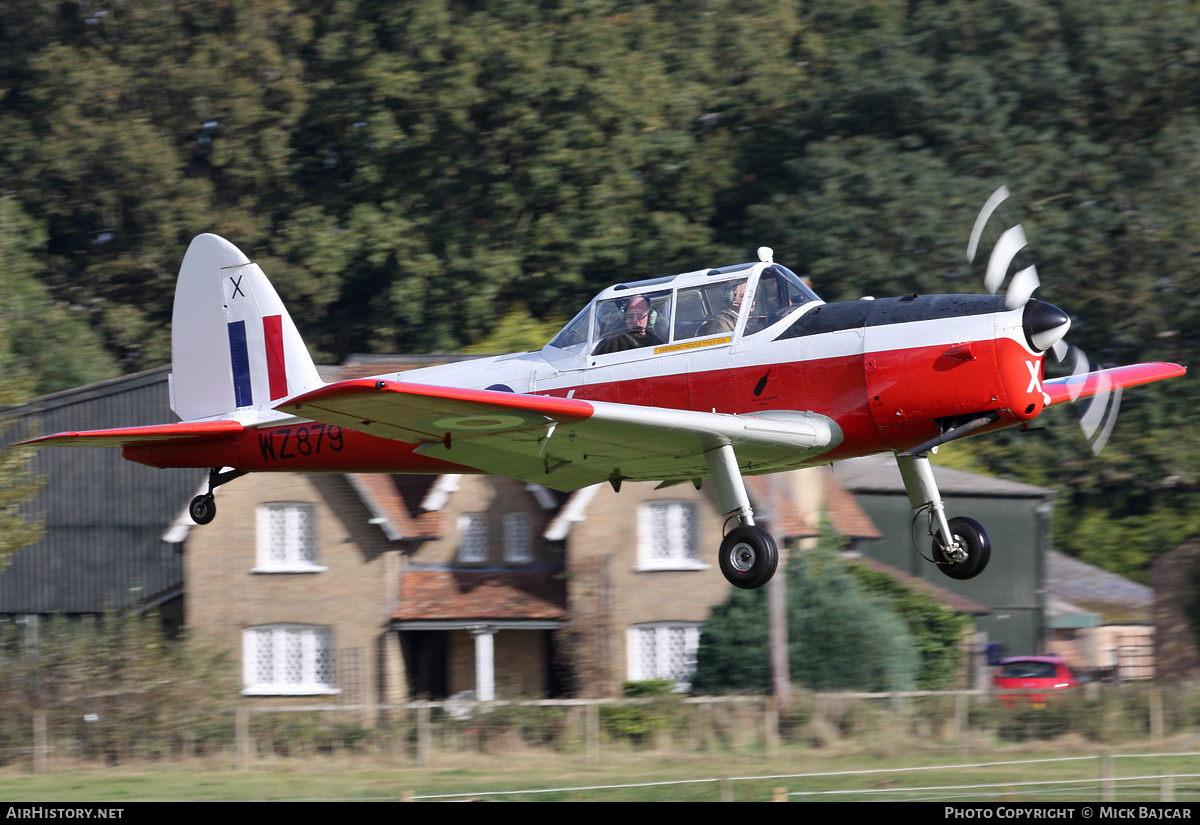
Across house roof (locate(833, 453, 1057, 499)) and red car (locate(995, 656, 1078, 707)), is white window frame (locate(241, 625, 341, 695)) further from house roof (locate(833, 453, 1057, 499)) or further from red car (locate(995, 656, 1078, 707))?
red car (locate(995, 656, 1078, 707))

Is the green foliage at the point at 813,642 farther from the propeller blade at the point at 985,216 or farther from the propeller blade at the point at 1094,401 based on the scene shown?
the propeller blade at the point at 985,216

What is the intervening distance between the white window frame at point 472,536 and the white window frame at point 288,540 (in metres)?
2.58

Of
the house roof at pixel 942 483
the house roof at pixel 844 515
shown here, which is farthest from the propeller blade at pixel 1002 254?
the house roof at pixel 942 483

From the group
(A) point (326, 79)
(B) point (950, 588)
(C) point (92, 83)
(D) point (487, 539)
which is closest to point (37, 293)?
(C) point (92, 83)

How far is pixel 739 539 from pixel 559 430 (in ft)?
5.27

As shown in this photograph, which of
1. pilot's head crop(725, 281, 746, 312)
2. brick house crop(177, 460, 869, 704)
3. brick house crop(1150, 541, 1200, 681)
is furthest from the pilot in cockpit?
brick house crop(1150, 541, 1200, 681)

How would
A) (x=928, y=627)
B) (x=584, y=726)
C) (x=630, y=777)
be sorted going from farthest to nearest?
1. (x=928, y=627)
2. (x=584, y=726)
3. (x=630, y=777)

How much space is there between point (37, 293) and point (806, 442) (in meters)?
32.3

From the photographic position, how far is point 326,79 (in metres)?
41.3

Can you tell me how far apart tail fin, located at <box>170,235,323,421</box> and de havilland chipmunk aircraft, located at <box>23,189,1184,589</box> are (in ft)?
4.47

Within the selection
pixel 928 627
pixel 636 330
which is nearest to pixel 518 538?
pixel 928 627

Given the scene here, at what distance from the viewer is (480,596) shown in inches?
1046

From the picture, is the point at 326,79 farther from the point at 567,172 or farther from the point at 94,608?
the point at 94,608

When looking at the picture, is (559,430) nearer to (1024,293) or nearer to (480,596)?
(1024,293)
